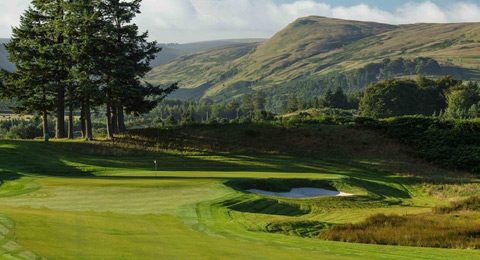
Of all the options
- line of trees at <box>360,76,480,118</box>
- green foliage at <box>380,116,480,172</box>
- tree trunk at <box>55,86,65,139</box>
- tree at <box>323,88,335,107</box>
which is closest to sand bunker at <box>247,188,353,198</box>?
green foliage at <box>380,116,480,172</box>

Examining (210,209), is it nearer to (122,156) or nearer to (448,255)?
(448,255)

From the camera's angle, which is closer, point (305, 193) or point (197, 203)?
point (197, 203)

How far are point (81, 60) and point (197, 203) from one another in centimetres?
3719

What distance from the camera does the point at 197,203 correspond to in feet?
76.3

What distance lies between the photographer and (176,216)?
19859 mm

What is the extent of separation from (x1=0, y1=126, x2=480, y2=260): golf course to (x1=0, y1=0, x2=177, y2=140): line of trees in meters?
5.91

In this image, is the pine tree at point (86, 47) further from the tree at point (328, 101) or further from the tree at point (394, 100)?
the tree at point (328, 101)

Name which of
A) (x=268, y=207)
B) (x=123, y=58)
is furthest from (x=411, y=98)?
(x=268, y=207)

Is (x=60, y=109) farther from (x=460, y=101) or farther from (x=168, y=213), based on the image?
(x=460, y=101)

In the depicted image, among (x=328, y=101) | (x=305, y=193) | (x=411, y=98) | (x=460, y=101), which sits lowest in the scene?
(x=305, y=193)

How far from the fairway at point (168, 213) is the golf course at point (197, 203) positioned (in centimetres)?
5

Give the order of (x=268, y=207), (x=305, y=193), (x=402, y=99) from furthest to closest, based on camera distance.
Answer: (x=402, y=99) → (x=305, y=193) → (x=268, y=207)

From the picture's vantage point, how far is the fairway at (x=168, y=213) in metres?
13.7

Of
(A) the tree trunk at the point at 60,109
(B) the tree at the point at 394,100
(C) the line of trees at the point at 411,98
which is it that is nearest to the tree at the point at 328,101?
(C) the line of trees at the point at 411,98
